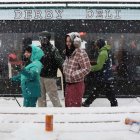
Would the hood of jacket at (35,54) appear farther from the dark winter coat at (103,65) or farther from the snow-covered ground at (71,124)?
the dark winter coat at (103,65)

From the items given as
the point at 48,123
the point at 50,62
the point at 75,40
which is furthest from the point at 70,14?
the point at 48,123

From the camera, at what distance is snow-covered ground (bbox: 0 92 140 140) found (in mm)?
4469

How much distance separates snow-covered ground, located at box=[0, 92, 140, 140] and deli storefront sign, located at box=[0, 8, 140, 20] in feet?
16.3

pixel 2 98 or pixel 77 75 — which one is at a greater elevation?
pixel 77 75

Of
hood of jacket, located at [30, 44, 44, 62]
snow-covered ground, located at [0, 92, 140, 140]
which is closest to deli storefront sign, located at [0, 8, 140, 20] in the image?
hood of jacket, located at [30, 44, 44, 62]

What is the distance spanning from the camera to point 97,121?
16.9 feet

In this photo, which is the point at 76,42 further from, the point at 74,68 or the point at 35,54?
the point at 35,54

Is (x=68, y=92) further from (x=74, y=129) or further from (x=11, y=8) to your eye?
(x=11, y=8)

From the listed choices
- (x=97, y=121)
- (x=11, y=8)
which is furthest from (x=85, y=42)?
(x=97, y=121)

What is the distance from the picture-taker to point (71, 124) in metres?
4.96

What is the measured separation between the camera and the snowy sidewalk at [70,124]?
447cm

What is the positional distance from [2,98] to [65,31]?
2186 millimetres

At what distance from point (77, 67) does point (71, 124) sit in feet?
5.94

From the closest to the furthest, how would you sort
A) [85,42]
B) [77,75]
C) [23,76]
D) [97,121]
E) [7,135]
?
[7,135] → [97,121] → [77,75] → [23,76] → [85,42]
